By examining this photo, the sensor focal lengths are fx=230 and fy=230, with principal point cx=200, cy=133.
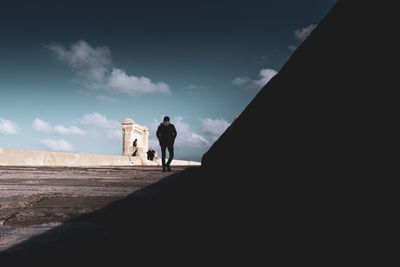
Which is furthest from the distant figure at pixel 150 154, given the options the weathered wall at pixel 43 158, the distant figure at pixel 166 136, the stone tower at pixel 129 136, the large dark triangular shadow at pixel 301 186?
the large dark triangular shadow at pixel 301 186

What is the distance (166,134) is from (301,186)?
5817 mm

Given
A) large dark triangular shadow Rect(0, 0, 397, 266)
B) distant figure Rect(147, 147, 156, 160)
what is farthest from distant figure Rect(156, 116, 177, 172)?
distant figure Rect(147, 147, 156, 160)

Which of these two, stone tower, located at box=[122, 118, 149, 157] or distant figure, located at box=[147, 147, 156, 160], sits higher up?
stone tower, located at box=[122, 118, 149, 157]

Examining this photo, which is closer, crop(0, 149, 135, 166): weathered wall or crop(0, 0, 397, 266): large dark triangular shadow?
crop(0, 0, 397, 266): large dark triangular shadow

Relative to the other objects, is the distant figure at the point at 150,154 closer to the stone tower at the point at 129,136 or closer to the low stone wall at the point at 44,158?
the stone tower at the point at 129,136

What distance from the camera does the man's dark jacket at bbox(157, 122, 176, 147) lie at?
21.2 feet

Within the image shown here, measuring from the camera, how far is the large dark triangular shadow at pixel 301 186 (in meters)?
0.54

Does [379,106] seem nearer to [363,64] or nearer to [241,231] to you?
[363,64]

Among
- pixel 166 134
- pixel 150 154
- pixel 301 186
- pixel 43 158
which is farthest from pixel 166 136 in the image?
pixel 150 154

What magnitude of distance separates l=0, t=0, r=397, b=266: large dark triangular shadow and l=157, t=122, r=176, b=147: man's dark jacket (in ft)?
17.4

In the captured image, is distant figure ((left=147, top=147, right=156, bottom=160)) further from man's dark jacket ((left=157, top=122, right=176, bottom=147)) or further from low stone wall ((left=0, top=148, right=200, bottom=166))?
man's dark jacket ((left=157, top=122, right=176, bottom=147))

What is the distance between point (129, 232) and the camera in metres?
0.93

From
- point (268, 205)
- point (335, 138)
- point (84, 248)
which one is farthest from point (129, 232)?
point (335, 138)

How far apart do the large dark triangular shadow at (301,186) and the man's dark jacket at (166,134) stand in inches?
209
